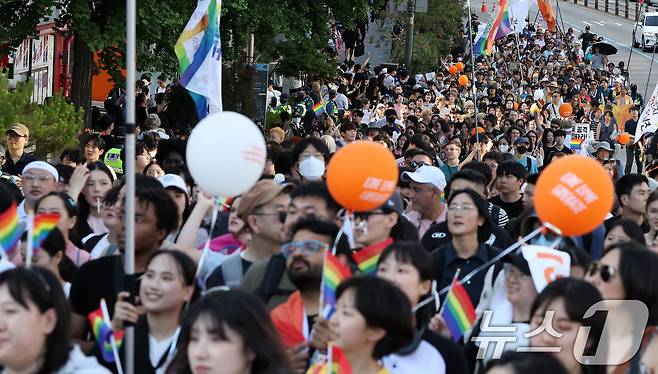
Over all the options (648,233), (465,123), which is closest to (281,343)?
(648,233)

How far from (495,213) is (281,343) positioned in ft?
18.3

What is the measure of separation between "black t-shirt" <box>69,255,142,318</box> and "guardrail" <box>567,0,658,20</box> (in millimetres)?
54767

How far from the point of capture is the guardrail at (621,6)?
2420 inches

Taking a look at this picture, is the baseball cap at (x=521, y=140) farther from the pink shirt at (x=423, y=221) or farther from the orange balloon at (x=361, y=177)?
the orange balloon at (x=361, y=177)

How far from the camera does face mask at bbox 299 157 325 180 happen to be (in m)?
10.1

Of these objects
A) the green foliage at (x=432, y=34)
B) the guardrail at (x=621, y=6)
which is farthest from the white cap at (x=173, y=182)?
the guardrail at (x=621, y=6)

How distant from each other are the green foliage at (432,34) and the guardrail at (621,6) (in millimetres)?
19905

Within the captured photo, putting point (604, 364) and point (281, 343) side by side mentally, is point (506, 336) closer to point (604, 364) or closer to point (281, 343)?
point (604, 364)

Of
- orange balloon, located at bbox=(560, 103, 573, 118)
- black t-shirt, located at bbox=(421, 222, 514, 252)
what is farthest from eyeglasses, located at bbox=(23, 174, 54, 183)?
orange balloon, located at bbox=(560, 103, 573, 118)

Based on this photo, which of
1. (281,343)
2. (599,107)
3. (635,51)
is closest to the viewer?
(281,343)

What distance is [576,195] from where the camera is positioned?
654 centimetres

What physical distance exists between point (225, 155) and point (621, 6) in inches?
2411

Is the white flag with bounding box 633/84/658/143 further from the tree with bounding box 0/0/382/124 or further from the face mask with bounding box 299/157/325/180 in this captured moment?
the tree with bounding box 0/0/382/124

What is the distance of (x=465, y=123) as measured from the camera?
22.0 m
